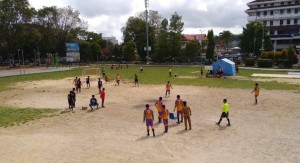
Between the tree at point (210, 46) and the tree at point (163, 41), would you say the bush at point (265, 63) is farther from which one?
the tree at point (163, 41)

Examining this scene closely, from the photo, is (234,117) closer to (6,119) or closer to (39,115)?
(39,115)

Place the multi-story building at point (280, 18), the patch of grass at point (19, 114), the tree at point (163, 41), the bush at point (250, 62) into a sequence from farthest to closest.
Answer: the multi-story building at point (280, 18), the tree at point (163, 41), the bush at point (250, 62), the patch of grass at point (19, 114)

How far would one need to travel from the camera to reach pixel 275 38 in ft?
307

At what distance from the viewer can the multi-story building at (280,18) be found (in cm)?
9081

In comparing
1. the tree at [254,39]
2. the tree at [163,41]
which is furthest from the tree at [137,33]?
the tree at [254,39]

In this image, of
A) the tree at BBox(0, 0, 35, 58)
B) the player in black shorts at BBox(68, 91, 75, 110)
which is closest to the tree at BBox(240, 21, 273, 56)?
the tree at BBox(0, 0, 35, 58)

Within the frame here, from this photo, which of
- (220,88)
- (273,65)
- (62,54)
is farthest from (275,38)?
(220,88)

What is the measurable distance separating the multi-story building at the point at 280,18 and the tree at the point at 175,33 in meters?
34.9

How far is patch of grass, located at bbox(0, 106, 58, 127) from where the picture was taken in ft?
64.7

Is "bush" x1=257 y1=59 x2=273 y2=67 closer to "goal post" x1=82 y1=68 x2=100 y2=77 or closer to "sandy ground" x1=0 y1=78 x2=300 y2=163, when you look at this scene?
"goal post" x1=82 y1=68 x2=100 y2=77

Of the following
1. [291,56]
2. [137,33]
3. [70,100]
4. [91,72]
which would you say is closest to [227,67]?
[291,56]

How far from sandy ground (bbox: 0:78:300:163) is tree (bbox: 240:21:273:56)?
173 ft

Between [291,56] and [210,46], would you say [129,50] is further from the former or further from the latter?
[291,56]

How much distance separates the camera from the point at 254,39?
246 feet
